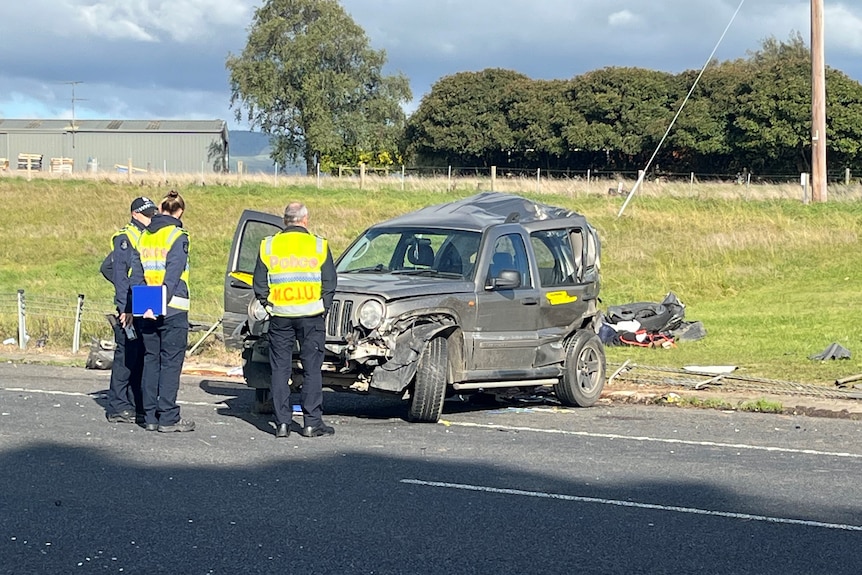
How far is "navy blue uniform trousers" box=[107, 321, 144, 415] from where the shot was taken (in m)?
10.9

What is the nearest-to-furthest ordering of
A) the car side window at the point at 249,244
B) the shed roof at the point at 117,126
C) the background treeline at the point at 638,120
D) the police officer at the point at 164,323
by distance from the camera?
1. the police officer at the point at 164,323
2. the car side window at the point at 249,244
3. the background treeline at the point at 638,120
4. the shed roof at the point at 117,126

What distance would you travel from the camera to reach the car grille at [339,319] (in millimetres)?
11016

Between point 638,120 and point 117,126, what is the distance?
44.5m

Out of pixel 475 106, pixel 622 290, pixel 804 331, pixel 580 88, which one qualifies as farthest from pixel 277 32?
pixel 804 331

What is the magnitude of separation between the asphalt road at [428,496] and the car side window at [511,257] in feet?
5.06

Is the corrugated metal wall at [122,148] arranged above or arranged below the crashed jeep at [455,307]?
above

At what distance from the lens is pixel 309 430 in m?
10.2

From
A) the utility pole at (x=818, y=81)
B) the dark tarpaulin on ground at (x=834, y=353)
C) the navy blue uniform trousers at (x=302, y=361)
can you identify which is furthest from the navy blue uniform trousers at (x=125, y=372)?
the utility pole at (x=818, y=81)

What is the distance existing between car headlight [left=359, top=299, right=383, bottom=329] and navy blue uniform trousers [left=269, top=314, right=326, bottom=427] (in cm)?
68

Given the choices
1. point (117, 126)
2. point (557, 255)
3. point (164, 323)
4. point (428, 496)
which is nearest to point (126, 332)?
point (164, 323)

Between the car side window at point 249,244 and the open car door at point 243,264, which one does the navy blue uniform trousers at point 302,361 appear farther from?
the car side window at point 249,244

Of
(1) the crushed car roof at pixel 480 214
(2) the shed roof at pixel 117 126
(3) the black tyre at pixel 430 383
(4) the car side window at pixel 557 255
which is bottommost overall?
(3) the black tyre at pixel 430 383

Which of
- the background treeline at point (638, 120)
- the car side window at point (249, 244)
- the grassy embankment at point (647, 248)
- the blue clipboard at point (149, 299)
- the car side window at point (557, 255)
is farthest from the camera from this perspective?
the background treeline at point (638, 120)

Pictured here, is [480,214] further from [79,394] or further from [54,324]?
[54,324]
